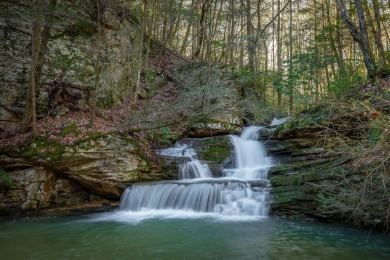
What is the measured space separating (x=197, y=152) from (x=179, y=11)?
7393 millimetres

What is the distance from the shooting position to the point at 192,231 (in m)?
6.67

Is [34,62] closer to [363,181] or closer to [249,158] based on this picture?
[249,158]

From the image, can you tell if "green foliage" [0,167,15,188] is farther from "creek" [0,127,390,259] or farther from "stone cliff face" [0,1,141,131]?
"stone cliff face" [0,1,141,131]

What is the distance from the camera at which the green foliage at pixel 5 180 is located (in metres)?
8.21

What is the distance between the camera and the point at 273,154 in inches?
447

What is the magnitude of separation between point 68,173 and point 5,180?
1.57 m

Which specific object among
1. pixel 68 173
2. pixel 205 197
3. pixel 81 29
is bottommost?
pixel 205 197

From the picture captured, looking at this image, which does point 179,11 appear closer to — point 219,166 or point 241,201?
point 219,166

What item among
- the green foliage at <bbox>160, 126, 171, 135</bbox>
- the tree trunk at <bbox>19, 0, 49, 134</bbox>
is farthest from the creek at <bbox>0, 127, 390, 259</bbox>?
the tree trunk at <bbox>19, 0, 49, 134</bbox>

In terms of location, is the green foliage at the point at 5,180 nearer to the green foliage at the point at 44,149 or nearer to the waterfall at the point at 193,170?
the green foliage at the point at 44,149

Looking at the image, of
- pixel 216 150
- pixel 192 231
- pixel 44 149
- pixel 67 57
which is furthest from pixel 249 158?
pixel 67 57

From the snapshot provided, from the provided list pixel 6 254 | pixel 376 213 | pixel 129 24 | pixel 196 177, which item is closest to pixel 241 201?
pixel 196 177

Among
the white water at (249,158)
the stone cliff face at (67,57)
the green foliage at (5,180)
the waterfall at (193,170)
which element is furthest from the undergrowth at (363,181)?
the green foliage at (5,180)

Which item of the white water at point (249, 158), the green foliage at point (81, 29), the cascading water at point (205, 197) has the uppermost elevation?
the green foliage at point (81, 29)
